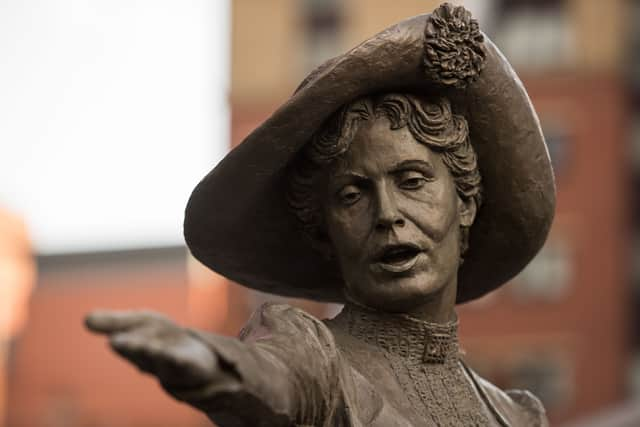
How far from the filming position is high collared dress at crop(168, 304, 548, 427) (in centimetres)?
263

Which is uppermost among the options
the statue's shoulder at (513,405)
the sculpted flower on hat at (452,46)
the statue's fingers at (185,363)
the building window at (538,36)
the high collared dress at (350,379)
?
the sculpted flower on hat at (452,46)

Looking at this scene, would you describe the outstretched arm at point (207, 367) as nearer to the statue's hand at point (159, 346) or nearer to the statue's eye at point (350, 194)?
the statue's hand at point (159, 346)

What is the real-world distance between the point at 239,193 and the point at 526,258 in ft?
2.78

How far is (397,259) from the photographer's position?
325 centimetres

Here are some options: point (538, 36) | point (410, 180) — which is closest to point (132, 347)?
point (410, 180)

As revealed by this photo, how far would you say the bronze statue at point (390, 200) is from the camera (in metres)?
3.21

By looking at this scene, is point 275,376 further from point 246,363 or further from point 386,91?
point 386,91

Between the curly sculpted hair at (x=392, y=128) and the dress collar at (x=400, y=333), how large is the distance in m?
0.23

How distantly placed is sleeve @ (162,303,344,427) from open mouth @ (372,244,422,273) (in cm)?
29

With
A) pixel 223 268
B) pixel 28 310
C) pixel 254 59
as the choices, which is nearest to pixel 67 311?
pixel 28 310

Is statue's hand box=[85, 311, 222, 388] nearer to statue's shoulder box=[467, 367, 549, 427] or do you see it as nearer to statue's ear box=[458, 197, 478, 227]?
statue's ear box=[458, 197, 478, 227]

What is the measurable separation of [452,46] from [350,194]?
419mm

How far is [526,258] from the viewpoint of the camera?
3779 millimetres

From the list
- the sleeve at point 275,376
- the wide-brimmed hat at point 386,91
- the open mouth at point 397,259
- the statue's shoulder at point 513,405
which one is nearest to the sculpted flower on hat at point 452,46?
the wide-brimmed hat at point 386,91
